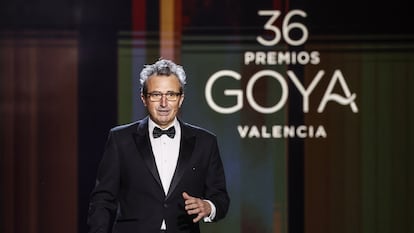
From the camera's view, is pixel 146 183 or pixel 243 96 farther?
pixel 243 96

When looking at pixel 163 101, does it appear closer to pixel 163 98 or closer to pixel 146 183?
pixel 163 98

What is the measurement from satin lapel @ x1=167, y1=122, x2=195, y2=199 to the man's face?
0.10 metres

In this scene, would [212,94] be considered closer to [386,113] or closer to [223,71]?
[223,71]

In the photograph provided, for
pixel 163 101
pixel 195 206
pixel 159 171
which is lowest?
pixel 195 206

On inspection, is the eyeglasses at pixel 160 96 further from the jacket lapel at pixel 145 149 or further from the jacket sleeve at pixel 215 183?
the jacket sleeve at pixel 215 183

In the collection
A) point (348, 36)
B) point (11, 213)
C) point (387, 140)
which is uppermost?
point (348, 36)

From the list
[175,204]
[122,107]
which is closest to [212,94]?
[122,107]

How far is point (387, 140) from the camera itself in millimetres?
4004

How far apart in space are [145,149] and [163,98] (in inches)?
8.7

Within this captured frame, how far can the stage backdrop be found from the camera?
3.97 metres

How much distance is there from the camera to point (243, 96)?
157 inches

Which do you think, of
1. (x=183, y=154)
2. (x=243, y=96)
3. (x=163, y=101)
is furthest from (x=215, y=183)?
(x=243, y=96)

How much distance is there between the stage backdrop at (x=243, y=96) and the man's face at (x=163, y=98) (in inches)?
35.1

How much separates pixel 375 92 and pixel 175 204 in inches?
59.2
